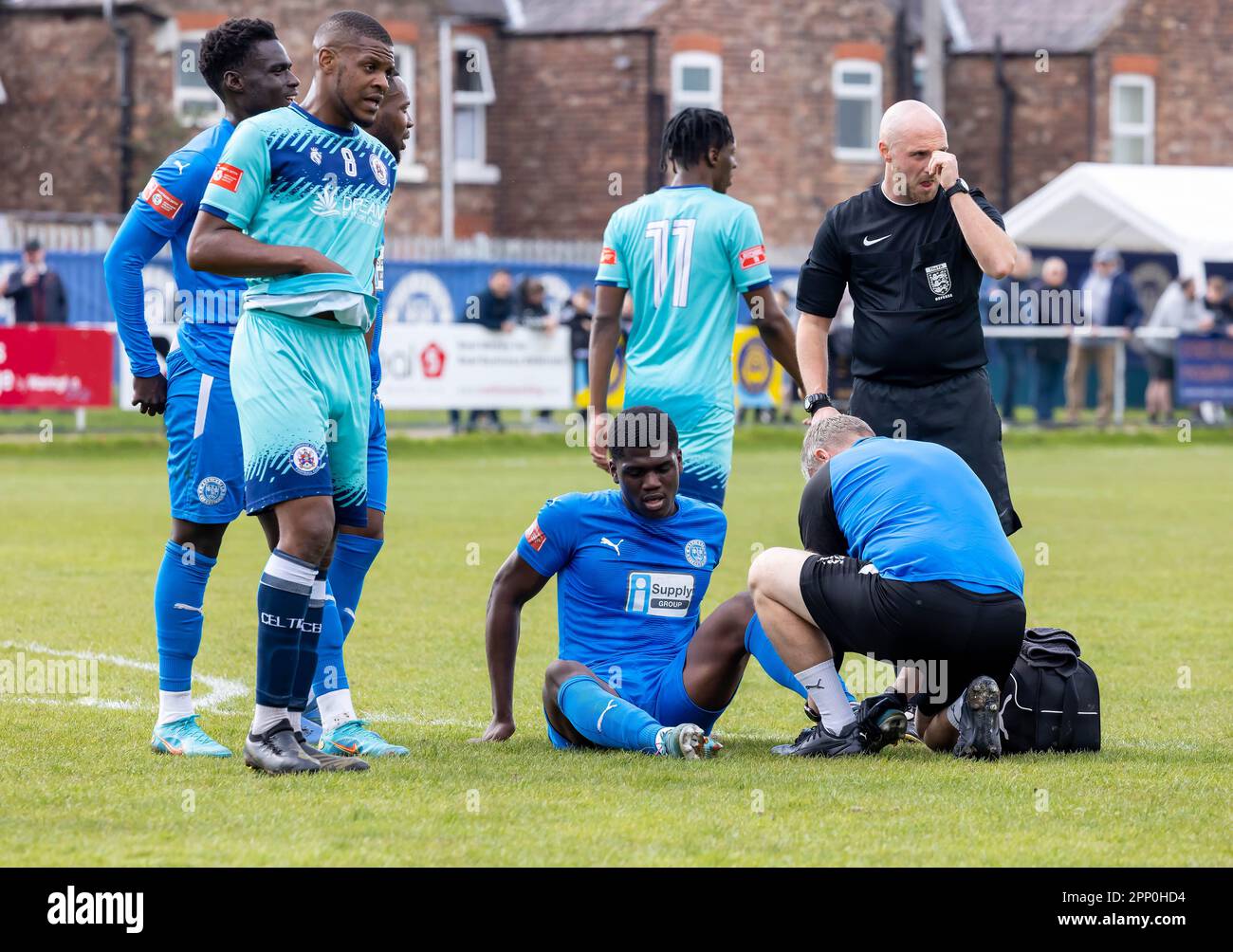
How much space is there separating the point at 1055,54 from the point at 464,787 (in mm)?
41402

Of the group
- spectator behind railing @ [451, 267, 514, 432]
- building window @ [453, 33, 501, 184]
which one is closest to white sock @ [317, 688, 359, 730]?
→ spectator behind railing @ [451, 267, 514, 432]

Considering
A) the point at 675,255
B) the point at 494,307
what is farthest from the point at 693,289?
the point at 494,307

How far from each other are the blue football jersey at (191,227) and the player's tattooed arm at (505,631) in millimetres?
1186

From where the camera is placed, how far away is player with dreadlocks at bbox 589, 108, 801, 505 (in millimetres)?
7754

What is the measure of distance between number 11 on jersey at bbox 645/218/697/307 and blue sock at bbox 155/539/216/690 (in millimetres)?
2123

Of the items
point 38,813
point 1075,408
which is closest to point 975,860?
point 38,813

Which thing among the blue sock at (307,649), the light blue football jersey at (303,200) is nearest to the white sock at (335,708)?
the blue sock at (307,649)

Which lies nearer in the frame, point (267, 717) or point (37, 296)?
point (267, 717)

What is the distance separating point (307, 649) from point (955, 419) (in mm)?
2527

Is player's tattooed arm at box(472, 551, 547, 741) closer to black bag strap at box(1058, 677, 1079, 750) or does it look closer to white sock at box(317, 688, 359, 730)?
white sock at box(317, 688, 359, 730)

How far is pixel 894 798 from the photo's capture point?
19.0 feet

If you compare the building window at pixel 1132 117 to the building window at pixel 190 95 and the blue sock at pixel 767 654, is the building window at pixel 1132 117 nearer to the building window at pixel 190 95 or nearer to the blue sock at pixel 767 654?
the building window at pixel 190 95

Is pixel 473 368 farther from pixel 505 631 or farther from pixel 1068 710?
pixel 1068 710

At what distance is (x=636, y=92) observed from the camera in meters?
41.2
